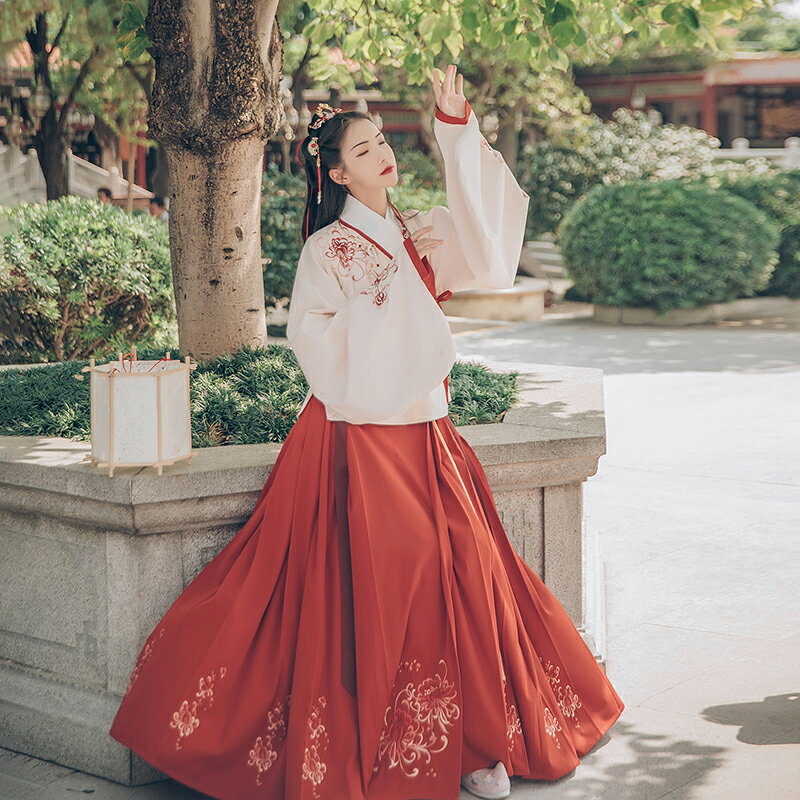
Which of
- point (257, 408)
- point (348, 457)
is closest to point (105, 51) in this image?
point (257, 408)

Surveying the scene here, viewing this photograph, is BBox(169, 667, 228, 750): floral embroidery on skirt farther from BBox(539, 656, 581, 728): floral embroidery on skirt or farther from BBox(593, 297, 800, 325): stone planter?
BBox(593, 297, 800, 325): stone planter

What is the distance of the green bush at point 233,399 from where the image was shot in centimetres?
391

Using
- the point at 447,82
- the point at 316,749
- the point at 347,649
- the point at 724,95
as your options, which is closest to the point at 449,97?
the point at 447,82

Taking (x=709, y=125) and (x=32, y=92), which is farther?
(x=709, y=125)

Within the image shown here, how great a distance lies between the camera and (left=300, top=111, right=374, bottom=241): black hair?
3.35 m

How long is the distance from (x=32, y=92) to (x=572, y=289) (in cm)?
778

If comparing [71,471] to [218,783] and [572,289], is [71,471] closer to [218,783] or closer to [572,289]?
[218,783]

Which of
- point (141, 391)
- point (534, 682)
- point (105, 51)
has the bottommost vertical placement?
point (534, 682)

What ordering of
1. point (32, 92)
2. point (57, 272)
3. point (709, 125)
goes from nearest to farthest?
1. point (57, 272)
2. point (32, 92)
3. point (709, 125)

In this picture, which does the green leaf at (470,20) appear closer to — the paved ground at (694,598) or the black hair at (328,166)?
the black hair at (328,166)

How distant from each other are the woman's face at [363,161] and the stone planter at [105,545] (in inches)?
32.5

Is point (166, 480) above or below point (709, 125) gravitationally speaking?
below

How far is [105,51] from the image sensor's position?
1302 centimetres

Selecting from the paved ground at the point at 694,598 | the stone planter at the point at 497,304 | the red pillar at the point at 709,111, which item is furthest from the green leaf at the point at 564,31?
the red pillar at the point at 709,111
